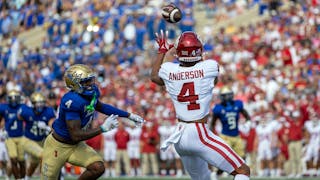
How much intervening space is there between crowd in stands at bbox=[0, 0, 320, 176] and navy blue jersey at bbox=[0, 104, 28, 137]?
5001 mm

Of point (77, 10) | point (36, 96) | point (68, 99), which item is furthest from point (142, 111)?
point (68, 99)

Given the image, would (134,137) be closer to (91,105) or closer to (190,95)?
(91,105)

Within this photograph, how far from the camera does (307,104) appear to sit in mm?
18953

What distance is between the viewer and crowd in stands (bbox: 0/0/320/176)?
19969mm

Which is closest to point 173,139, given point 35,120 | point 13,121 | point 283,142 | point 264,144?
point 35,120

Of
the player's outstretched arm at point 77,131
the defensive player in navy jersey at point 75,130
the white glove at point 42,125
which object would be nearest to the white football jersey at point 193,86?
the defensive player in navy jersey at point 75,130

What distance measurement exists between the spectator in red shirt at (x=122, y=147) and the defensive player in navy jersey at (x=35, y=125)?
459 centimetres

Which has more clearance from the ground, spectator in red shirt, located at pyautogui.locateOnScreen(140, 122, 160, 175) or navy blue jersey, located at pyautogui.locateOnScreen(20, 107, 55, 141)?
navy blue jersey, located at pyautogui.locateOnScreen(20, 107, 55, 141)

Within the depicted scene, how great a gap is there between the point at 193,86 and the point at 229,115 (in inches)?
232

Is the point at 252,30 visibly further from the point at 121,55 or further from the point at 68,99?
the point at 68,99

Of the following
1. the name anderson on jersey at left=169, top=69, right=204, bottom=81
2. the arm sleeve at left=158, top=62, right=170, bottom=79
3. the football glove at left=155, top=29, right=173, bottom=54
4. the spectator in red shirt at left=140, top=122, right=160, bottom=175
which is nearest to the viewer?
the name anderson on jersey at left=169, top=69, right=204, bottom=81

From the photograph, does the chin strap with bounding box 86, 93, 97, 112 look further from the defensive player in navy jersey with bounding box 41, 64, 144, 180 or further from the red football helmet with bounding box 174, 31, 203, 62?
the red football helmet with bounding box 174, 31, 203, 62

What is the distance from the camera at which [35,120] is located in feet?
48.3

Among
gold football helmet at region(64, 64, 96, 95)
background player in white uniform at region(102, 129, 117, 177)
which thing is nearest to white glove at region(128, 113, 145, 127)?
gold football helmet at region(64, 64, 96, 95)
